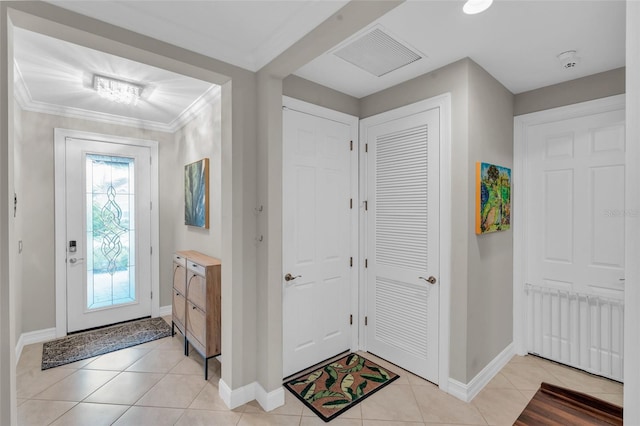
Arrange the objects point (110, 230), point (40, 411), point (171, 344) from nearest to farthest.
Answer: point (40, 411) → point (171, 344) → point (110, 230)

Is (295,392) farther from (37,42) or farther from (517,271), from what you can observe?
(37,42)

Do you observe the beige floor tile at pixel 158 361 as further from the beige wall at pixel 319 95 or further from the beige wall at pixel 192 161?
the beige wall at pixel 319 95

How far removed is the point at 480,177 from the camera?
7.75ft

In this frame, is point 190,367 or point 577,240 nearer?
point 577,240

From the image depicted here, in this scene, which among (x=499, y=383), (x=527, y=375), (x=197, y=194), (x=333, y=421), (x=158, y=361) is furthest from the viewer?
(x=197, y=194)

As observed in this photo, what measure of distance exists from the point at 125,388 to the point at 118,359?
1.86ft

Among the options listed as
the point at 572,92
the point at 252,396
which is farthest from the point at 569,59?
the point at 252,396

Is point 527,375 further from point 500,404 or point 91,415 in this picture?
point 91,415

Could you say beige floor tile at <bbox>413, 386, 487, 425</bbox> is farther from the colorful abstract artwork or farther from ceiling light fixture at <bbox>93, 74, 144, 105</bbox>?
ceiling light fixture at <bbox>93, 74, 144, 105</bbox>

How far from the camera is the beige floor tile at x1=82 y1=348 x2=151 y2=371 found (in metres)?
2.80

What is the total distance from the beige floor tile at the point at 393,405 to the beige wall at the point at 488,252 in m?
0.47

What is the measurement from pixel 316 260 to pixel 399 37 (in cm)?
178

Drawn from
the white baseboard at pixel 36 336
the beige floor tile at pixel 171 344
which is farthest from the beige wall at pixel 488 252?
the white baseboard at pixel 36 336

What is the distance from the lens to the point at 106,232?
12.2 ft
